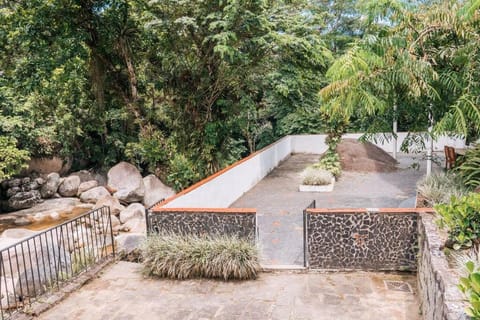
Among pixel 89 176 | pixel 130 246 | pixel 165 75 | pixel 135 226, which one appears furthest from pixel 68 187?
pixel 130 246

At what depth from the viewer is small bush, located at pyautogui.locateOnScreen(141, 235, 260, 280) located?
604 centimetres

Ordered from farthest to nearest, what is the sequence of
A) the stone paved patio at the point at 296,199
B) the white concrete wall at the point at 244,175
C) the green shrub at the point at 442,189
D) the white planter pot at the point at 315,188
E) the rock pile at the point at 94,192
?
the rock pile at the point at 94,192, the white planter pot at the point at 315,188, the white concrete wall at the point at 244,175, the stone paved patio at the point at 296,199, the green shrub at the point at 442,189

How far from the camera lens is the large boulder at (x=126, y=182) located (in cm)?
1448

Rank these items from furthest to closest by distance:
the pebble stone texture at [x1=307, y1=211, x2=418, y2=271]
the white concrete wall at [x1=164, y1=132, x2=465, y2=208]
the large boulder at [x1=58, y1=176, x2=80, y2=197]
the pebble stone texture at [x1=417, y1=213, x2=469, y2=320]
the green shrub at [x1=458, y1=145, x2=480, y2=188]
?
the large boulder at [x1=58, y1=176, x2=80, y2=197] < the white concrete wall at [x1=164, y1=132, x2=465, y2=208] < the green shrub at [x1=458, y1=145, x2=480, y2=188] < the pebble stone texture at [x1=307, y1=211, x2=418, y2=271] < the pebble stone texture at [x1=417, y1=213, x2=469, y2=320]

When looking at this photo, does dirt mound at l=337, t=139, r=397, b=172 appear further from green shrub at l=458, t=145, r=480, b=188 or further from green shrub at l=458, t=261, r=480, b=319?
green shrub at l=458, t=261, r=480, b=319

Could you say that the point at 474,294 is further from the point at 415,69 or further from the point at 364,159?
the point at 364,159

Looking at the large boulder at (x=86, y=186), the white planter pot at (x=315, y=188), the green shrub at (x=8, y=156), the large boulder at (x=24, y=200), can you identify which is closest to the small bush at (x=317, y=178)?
the white planter pot at (x=315, y=188)

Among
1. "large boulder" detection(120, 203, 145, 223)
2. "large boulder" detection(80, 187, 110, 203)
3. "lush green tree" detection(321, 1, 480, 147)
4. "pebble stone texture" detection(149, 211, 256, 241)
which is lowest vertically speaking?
"large boulder" detection(120, 203, 145, 223)

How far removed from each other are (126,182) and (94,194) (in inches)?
49.4

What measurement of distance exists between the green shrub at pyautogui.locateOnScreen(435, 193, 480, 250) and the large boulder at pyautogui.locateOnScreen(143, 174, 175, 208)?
36.1 feet

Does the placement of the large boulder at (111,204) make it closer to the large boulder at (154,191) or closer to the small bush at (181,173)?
the large boulder at (154,191)

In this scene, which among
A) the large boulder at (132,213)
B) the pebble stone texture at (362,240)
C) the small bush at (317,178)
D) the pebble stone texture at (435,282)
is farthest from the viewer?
the large boulder at (132,213)

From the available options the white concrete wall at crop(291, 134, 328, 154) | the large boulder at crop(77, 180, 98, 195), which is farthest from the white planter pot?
the large boulder at crop(77, 180, 98, 195)

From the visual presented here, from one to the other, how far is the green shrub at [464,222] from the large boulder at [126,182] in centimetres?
1186
